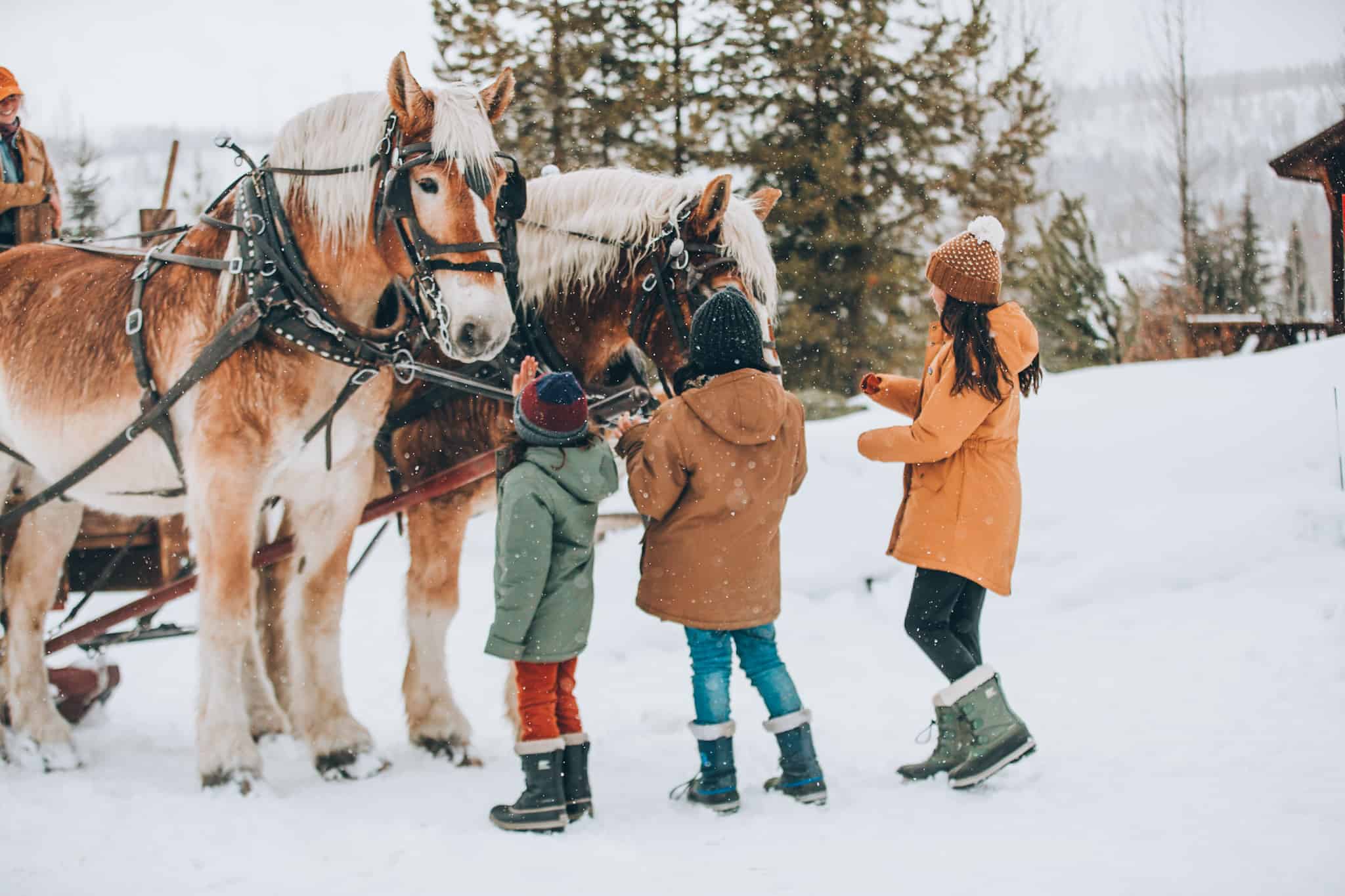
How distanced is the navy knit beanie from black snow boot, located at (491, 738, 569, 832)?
3.94 feet

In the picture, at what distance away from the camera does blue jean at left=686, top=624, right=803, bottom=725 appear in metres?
3.28

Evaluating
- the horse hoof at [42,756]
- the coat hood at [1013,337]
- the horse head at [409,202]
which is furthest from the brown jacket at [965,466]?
the horse hoof at [42,756]

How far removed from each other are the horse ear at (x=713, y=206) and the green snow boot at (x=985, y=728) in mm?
1704

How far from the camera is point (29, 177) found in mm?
4820

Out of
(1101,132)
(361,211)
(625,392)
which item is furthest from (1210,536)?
(1101,132)

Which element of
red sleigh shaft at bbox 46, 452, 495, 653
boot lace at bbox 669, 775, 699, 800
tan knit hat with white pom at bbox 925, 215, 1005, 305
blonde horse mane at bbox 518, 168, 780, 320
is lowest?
boot lace at bbox 669, 775, 699, 800

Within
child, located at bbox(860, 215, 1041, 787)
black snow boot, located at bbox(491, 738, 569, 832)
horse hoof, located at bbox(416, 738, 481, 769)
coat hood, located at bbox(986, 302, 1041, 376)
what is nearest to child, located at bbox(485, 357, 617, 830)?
black snow boot, located at bbox(491, 738, 569, 832)

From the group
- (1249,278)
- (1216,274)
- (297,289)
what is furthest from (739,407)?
(1249,278)

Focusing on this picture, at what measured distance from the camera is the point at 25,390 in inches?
149

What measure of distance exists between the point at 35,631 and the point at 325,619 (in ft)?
4.22

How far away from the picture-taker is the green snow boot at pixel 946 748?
342 cm

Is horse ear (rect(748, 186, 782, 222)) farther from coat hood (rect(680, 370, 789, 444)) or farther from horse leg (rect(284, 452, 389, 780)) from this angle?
horse leg (rect(284, 452, 389, 780))

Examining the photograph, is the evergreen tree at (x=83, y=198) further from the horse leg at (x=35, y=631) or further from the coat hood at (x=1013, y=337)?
the coat hood at (x=1013, y=337)

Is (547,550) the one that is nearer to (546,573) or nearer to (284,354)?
(546,573)
